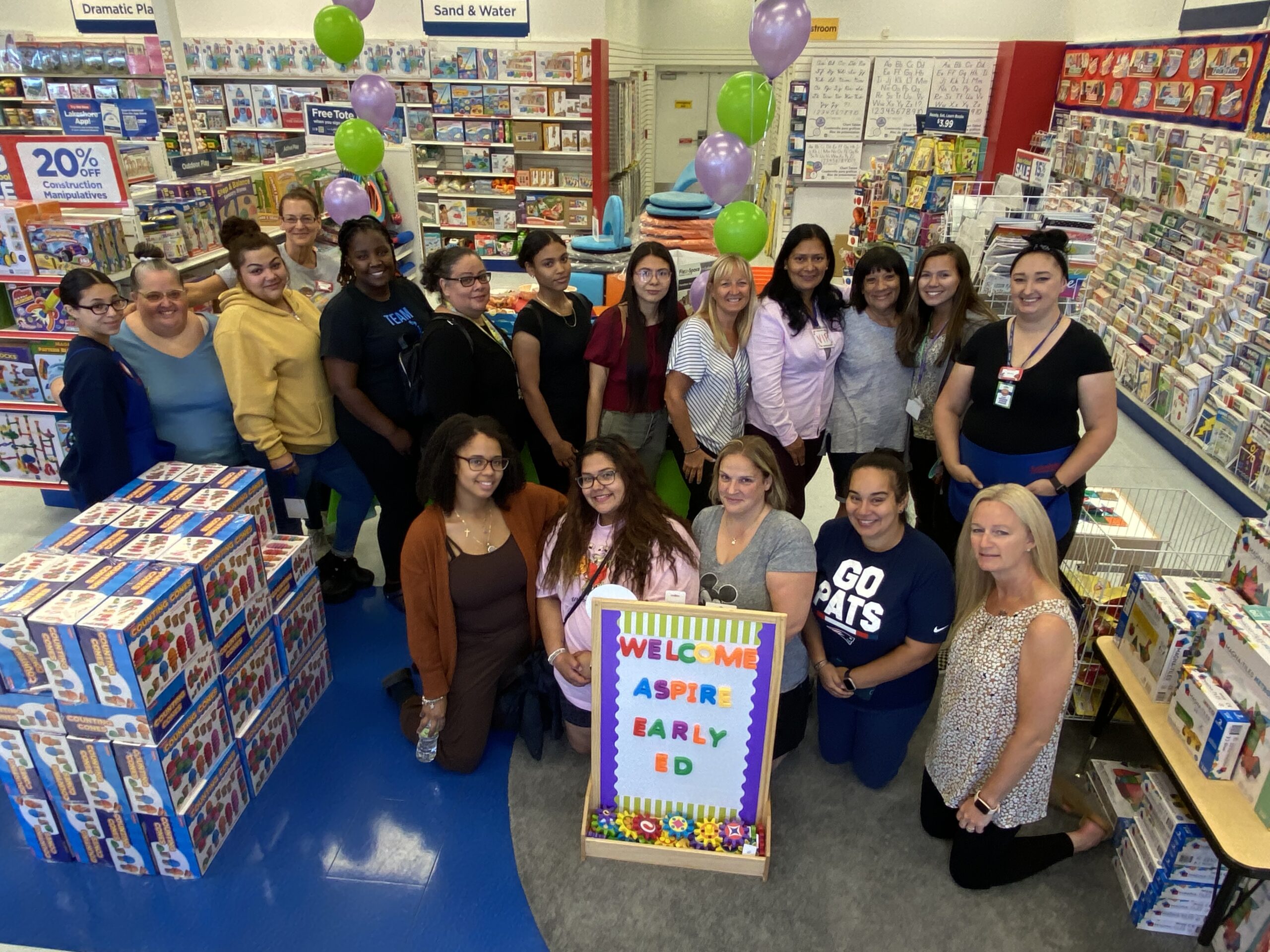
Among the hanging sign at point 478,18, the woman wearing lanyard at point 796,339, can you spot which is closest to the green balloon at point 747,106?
the woman wearing lanyard at point 796,339

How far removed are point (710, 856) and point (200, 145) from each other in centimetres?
953

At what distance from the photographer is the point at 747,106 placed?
3.83m

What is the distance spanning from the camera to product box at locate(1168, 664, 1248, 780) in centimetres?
212

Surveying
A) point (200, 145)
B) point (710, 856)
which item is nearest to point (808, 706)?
point (710, 856)

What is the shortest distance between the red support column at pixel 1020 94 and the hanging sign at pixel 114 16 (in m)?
10.1

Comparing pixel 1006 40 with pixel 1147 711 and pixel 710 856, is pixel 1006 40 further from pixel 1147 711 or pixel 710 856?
pixel 710 856

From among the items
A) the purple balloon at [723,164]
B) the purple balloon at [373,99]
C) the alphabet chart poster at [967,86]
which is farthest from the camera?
the alphabet chart poster at [967,86]

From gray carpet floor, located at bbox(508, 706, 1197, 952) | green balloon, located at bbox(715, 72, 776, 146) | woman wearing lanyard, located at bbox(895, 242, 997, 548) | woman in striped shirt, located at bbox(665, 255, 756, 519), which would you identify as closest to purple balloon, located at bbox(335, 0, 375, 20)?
green balloon, located at bbox(715, 72, 776, 146)

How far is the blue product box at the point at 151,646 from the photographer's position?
6.90 ft

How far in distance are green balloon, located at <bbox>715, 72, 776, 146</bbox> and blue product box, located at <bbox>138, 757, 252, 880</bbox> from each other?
11.1ft

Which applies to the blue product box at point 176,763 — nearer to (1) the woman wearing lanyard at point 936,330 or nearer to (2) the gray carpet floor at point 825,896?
(2) the gray carpet floor at point 825,896

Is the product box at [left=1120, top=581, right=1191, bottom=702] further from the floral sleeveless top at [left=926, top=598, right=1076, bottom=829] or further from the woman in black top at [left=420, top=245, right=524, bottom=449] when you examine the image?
the woman in black top at [left=420, top=245, right=524, bottom=449]

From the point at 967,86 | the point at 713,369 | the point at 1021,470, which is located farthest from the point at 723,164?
the point at 967,86

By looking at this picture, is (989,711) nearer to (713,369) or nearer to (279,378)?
(713,369)
